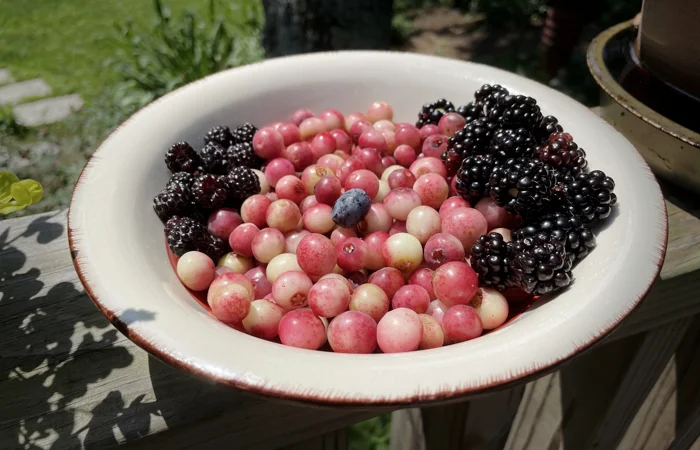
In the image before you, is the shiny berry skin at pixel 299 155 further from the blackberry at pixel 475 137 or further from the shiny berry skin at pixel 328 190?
the blackberry at pixel 475 137

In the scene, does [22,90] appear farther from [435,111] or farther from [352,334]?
[352,334]

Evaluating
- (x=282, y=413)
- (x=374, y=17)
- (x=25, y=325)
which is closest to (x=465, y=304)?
(x=282, y=413)

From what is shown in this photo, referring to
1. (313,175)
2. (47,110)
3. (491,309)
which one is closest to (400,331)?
(491,309)

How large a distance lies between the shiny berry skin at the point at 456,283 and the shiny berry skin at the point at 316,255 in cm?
22

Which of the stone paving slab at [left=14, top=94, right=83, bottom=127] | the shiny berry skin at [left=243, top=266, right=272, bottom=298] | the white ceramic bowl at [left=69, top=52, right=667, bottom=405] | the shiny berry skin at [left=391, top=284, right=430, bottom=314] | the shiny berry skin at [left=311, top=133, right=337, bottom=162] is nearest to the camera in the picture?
the white ceramic bowl at [left=69, top=52, right=667, bottom=405]

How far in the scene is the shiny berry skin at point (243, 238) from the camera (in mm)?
1163

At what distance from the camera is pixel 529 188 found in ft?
3.28

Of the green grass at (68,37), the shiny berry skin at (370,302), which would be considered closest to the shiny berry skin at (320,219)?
the shiny berry skin at (370,302)

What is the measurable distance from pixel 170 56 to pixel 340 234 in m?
2.78

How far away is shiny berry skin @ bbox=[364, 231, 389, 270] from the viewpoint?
115cm

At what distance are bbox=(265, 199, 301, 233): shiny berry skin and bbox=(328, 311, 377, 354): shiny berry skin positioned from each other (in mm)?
321

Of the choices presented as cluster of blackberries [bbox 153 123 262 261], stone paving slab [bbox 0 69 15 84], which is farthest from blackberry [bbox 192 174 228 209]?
stone paving slab [bbox 0 69 15 84]

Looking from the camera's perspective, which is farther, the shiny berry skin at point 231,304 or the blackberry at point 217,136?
the blackberry at point 217,136

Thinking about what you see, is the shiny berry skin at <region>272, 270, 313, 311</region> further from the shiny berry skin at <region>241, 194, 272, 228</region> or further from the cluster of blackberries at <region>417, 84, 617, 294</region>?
the cluster of blackberries at <region>417, 84, 617, 294</region>
